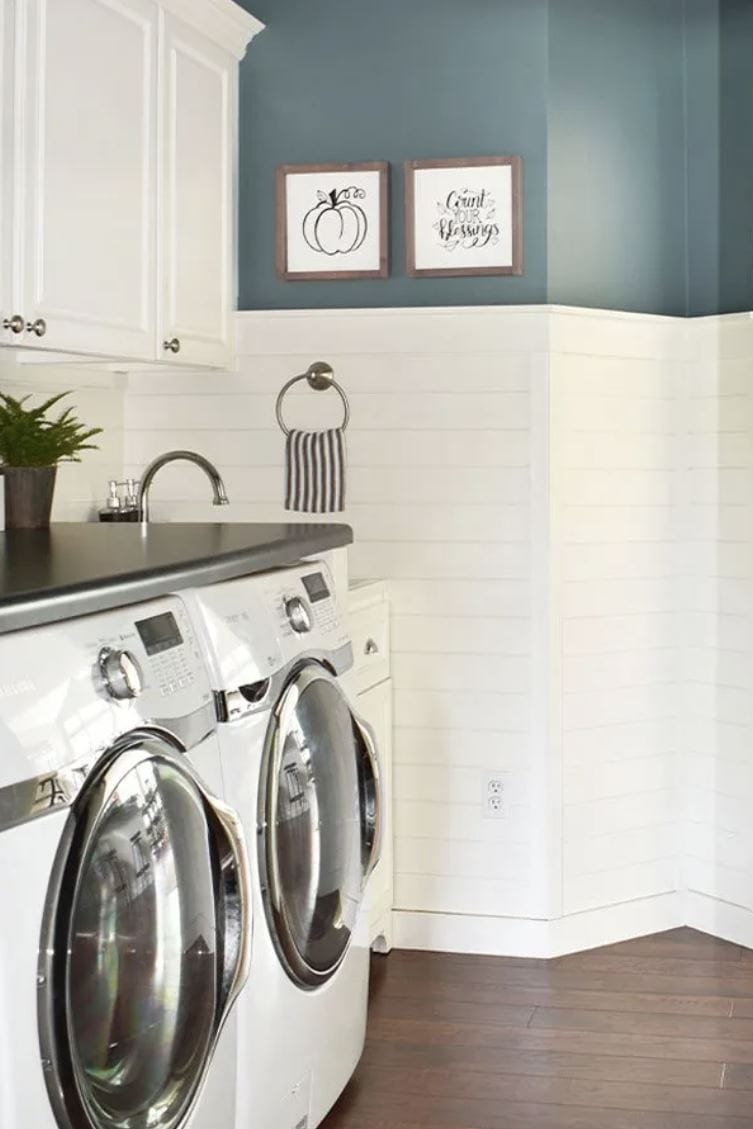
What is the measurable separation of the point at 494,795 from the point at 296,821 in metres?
1.35

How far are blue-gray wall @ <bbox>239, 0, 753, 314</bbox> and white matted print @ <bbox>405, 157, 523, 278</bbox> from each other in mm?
34

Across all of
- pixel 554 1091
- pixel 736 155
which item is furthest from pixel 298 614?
pixel 736 155

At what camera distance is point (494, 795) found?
3770 mm

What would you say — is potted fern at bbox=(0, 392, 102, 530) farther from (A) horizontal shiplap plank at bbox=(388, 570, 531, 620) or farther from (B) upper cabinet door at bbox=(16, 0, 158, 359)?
(A) horizontal shiplap plank at bbox=(388, 570, 531, 620)

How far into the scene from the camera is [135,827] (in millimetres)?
1833

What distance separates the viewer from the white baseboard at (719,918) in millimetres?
3781

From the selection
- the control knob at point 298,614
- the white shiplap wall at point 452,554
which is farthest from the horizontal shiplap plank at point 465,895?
the control knob at point 298,614

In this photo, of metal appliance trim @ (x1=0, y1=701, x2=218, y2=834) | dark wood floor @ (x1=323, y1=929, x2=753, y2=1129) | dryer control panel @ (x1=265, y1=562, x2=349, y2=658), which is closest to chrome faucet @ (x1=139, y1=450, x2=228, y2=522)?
dryer control panel @ (x1=265, y1=562, x2=349, y2=658)

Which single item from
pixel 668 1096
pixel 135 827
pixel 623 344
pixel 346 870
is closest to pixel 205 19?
pixel 623 344

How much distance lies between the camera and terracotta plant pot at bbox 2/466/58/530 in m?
3.05

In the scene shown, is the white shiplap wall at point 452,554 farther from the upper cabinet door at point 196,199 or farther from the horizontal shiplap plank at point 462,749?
the upper cabinet door at point 196,199

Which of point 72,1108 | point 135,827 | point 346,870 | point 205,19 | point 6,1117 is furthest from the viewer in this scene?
point 205,19

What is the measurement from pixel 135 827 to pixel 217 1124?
1.83 feet

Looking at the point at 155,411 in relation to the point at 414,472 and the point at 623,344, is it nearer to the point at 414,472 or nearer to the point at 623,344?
the point at 414,472
